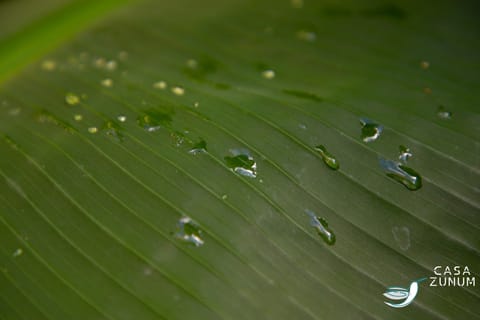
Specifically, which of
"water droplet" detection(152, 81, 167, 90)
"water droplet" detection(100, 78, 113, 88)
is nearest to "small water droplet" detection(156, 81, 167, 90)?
"water droplet" detection(152, 81, 167, 90)

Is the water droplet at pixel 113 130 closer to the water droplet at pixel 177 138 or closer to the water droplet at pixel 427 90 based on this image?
the water droplet at pixel 177 138

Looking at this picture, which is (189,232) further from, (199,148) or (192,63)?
(192,63)

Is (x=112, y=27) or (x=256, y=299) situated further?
(x=112, y=27)

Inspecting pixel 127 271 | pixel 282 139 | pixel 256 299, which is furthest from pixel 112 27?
pixel 256 299

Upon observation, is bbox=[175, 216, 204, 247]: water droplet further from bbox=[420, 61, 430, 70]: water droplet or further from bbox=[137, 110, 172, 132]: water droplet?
bbox=[420, 61, 430, 70]: water droplet

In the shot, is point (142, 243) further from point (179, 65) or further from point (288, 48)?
point (288, 48)

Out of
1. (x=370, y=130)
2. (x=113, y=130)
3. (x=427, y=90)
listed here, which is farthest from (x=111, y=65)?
(x=427, y=90)
